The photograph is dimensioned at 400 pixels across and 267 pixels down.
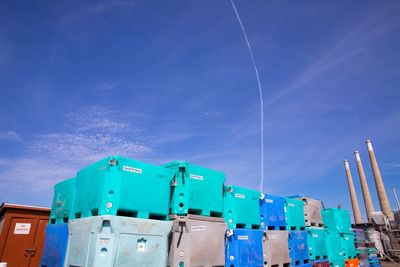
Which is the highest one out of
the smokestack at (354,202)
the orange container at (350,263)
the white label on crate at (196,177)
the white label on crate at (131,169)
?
the smokestack at (354,202)

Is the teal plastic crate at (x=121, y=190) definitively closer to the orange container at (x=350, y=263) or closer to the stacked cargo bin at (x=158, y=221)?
the stacked cargo bin at (x=158, y=221)

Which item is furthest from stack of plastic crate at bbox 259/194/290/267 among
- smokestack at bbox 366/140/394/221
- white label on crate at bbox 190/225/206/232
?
smokestack at bbox 366/140/394/221

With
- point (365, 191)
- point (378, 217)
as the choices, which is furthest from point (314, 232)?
point (365, 191)

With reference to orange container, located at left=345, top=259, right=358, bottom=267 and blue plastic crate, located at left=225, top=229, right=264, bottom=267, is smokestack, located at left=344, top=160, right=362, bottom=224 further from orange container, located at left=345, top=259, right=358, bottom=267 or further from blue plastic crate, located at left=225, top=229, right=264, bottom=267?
blue plastic crate, located at left=225, top=229, right=264, bottom=267

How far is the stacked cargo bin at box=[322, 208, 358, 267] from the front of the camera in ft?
33.3

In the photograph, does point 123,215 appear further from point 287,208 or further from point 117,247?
point 287,208

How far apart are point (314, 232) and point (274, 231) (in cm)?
279

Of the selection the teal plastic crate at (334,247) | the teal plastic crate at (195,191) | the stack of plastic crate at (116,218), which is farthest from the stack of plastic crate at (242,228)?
the teal plastic crate at (334,247)

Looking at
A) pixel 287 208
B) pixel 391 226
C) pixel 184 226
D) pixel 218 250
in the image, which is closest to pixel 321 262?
pixel 287 208

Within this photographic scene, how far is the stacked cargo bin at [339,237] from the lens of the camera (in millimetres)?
10154

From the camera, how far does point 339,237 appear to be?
35.2 feet

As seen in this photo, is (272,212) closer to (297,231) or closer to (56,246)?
(297,231)

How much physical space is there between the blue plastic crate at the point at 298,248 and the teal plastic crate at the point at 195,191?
3355mm

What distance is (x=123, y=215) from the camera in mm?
4625
